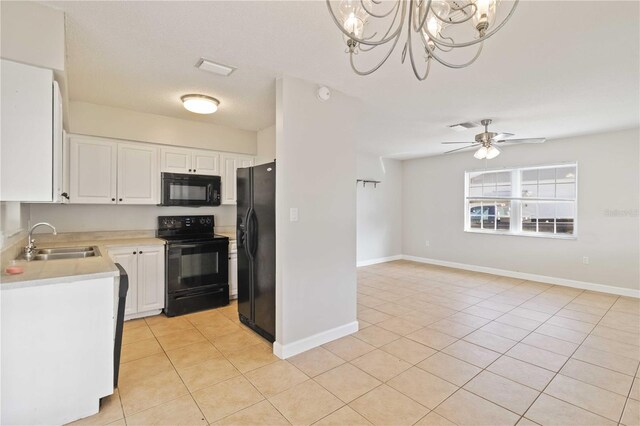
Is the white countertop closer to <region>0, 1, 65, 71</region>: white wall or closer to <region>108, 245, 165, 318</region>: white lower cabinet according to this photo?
<region>108, 245, 165, 318</region>: white lower cabinet

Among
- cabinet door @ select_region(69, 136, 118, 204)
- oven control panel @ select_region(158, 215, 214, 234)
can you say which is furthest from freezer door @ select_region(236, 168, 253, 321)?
cabinet door @ select_region(69, 136, 118, 204)

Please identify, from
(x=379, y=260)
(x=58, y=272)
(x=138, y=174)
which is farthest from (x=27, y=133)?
(x=379, y=260)

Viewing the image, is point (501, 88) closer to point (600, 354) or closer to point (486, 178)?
point (600, 354)

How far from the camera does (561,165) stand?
5121 mm

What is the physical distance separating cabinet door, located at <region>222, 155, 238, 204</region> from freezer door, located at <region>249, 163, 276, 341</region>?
4.59 ft

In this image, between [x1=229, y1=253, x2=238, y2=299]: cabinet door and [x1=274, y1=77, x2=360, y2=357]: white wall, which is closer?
[x1=274, y1=77, x2=360, y2=357]: white wall

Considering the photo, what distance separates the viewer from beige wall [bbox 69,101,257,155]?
11.4ft

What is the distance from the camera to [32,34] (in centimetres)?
181

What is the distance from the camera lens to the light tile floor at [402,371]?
6.45 feet

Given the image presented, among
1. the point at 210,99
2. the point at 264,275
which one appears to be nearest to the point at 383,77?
the point at 210,99

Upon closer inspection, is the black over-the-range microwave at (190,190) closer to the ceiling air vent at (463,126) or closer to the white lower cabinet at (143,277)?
the white lower cabinet at (143,277)

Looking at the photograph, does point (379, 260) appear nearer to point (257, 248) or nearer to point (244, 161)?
point (244, 161)

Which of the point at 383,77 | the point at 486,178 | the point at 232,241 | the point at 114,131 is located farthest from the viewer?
the point at 486,178

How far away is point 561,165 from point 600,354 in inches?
135
